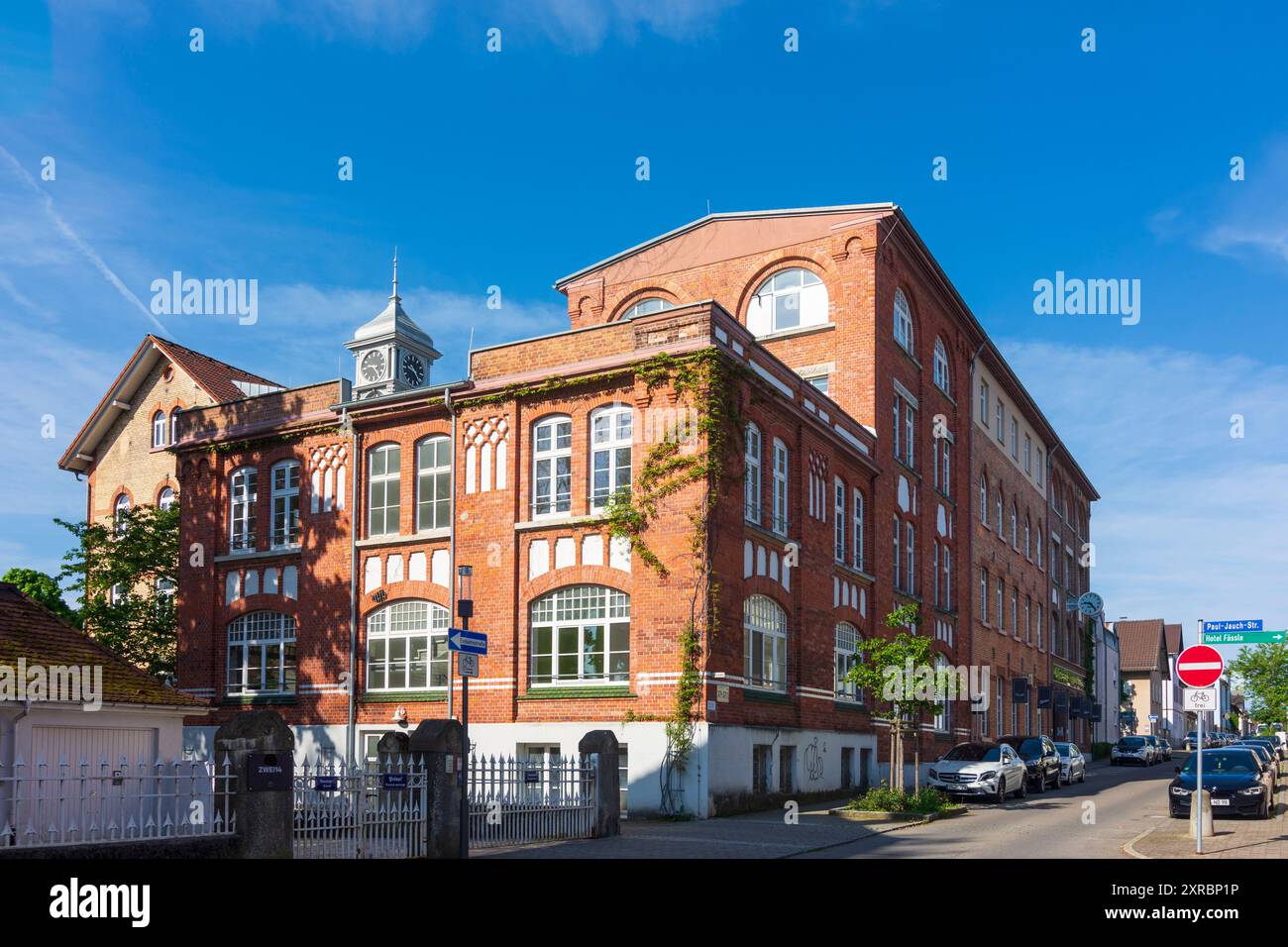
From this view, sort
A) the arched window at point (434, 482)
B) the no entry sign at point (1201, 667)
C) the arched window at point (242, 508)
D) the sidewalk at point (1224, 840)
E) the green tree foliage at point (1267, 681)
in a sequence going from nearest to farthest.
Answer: the sidewalk at point (1224, 840), the no entry sign at point (1201, 667), the arched window at point (434, 482), the arched window at point (242, 508), the green tree foliage at point (1267, 681)

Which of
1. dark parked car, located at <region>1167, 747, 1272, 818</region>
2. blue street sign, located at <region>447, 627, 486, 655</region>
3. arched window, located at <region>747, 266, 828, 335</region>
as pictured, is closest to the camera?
blue street sign, located at <region>447, 627, 486, 655</region>

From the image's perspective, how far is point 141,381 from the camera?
50.6 metres

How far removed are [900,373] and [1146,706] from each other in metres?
88.2

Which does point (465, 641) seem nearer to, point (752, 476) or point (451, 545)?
point (752, 476)

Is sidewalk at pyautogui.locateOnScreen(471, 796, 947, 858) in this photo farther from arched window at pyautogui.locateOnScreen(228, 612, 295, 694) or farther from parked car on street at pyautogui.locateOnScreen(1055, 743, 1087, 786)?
parked car on street at pyautogui.locateOnScreen(1055, 743, 1087, 786)

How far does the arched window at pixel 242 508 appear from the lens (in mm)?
34469

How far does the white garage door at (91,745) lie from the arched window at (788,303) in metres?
22.9

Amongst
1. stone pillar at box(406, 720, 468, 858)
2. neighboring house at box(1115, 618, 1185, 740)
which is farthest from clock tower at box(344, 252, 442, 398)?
neighboring house at box(1115, 618, 1185, 740)

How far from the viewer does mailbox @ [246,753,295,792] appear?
570 inches

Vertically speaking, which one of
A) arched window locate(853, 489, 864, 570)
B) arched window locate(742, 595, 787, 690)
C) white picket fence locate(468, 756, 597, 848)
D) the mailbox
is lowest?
white picket fence locate(468, 756, 597, 848)

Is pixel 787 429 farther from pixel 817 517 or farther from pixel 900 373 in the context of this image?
pixel 900 373

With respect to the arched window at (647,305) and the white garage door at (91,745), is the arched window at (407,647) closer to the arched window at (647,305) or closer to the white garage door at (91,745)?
the white garage door at (91,745)

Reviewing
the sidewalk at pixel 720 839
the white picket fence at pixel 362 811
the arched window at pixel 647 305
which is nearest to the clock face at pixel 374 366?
the arched window at pixel 647 305

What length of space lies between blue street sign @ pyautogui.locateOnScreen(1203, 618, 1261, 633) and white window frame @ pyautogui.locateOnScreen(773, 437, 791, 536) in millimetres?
11083
